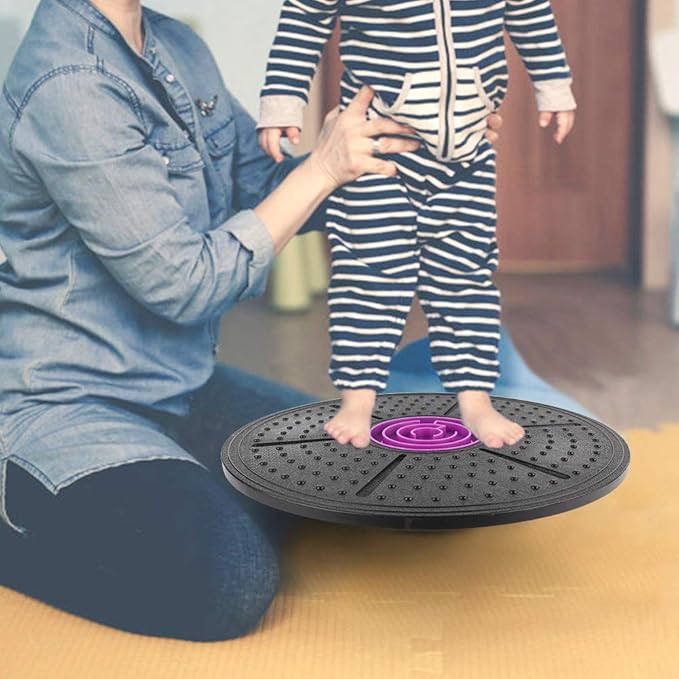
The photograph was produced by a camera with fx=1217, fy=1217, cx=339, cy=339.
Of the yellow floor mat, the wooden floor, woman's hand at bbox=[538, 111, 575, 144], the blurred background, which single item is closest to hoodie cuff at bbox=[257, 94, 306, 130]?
woman's hand at bbox=[538, 111, 575, 144]

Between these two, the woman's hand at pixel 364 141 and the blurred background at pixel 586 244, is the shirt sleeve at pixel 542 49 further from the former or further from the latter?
the blurred background at pixel 586 244

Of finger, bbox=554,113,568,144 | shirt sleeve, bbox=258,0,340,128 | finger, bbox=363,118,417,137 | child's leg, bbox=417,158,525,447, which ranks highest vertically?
shirt sleeve, bbox=258,0,340,128

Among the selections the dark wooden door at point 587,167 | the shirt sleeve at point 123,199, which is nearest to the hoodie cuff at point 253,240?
the shirt sleeve at point 123,199

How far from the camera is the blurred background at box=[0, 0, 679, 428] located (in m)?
2.01

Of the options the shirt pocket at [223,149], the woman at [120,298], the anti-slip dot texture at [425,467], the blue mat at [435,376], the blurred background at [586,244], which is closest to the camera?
the anti-slip dot texture at [425,467]

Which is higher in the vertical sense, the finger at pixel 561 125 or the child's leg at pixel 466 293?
the finger at pixel 561 125

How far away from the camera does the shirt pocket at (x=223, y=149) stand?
117cm

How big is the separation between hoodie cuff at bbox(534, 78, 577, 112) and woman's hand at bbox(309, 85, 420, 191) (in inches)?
5.0

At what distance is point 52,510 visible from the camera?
→ 3.47 feet

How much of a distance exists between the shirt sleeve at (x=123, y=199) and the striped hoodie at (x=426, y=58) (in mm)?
106

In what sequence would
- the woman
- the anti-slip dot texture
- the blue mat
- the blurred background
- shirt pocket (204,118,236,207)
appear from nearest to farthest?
1. the anti-slip dot texture
2. the woman
3. shirt pocket (204,118,236,207)
4. the blue mat
5. the blurred background

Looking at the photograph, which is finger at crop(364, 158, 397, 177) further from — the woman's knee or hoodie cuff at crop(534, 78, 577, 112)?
the woman's knee

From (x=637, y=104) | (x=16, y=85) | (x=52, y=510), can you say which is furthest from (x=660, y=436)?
(x=637, y=104)

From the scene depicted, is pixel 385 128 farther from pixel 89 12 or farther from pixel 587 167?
pixel 587 167
